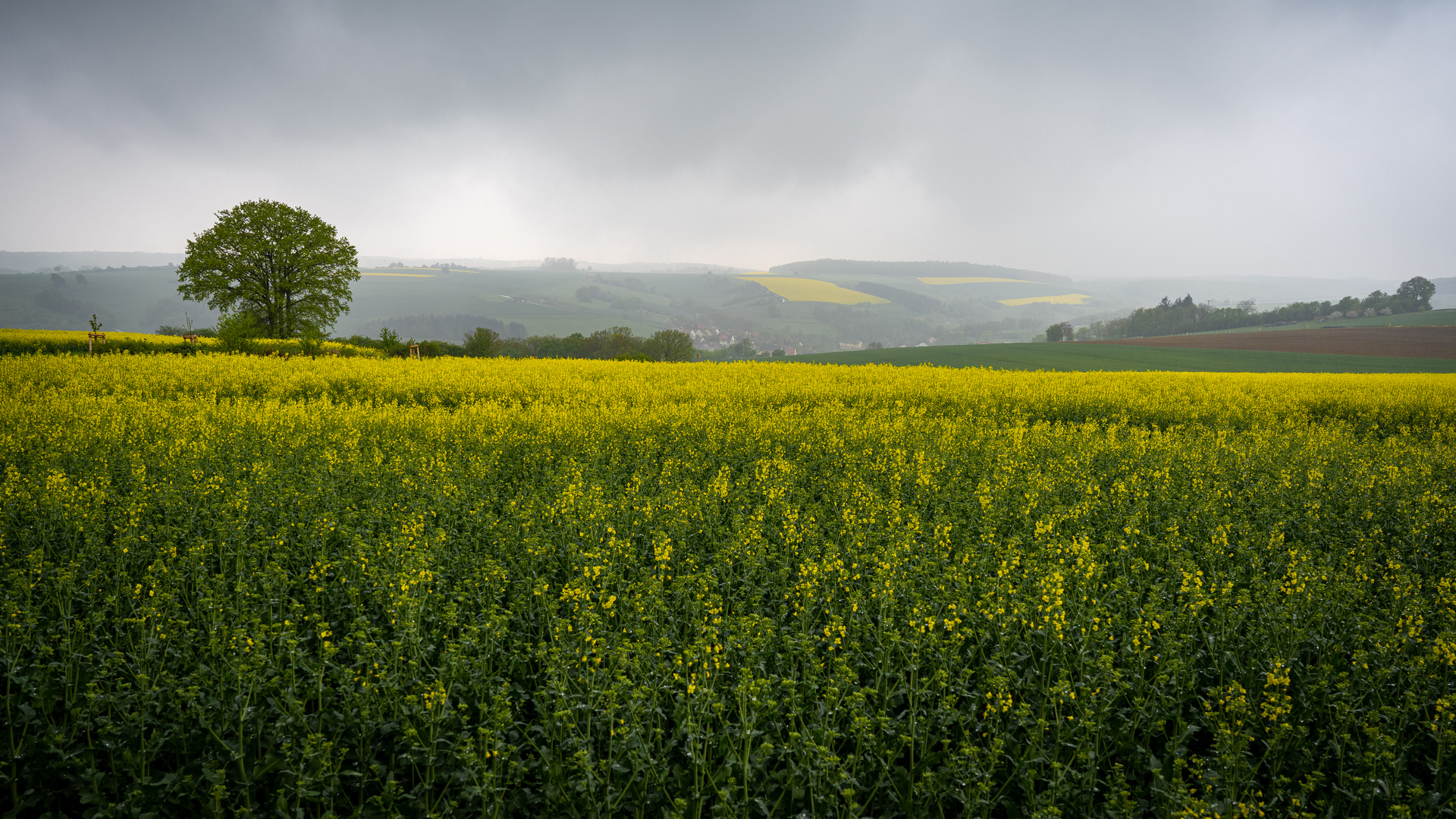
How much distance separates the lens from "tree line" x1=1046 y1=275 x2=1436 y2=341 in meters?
79.9

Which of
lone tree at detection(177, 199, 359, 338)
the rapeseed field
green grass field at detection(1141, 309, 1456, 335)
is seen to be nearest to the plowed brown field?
green grass field at detection(1141, 309, 1456, 335)

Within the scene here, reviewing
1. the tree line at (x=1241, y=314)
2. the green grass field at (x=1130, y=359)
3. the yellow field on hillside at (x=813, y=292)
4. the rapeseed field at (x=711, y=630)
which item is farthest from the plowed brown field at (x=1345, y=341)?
the yellow field on hillside at (x=813, y=292)

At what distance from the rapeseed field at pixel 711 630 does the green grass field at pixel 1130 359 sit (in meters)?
37.1

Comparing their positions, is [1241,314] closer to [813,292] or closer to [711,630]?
[813,292]

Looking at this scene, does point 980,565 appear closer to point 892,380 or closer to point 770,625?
point 770,625

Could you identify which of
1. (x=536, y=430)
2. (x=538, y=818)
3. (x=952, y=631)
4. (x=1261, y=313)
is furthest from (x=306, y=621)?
(x=1261, y=313)

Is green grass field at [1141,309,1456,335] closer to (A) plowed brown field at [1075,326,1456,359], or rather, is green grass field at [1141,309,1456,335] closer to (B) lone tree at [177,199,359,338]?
(A) plowed brown field at [1075,326,1456,359]

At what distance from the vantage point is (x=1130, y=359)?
180ft

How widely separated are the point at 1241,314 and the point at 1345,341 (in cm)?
3783

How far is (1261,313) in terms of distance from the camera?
8862 centimetres

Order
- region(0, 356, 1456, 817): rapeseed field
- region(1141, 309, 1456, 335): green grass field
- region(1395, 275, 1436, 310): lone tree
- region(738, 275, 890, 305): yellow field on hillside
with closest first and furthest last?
region(0, 356, 1456, 817): rapeseed field < region(1141, 309, 1456, 335): green grass field < region(1395, 275, 1436, 310): lone tree < region(738, 275, 890, 305): yellow field on hillside

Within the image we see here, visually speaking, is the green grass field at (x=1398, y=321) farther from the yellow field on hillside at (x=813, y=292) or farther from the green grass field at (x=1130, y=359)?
the yellow field on hillside at (x=813, y=292)

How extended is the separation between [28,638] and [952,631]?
21.4 feet

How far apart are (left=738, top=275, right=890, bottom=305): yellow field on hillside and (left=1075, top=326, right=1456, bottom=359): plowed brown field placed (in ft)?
313
